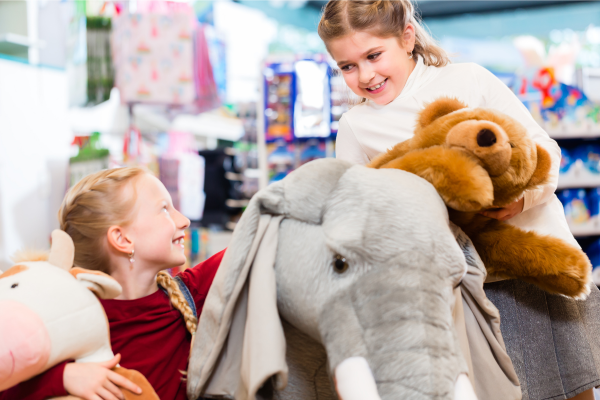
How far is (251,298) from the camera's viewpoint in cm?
74

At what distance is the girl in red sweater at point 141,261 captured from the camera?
3.49ft

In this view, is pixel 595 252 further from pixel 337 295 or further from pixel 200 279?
pixel 337 295

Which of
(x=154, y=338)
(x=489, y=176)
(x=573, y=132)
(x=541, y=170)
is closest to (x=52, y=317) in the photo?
(x=154, y=338)

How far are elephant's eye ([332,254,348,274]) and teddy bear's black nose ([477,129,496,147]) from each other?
0.93 ft

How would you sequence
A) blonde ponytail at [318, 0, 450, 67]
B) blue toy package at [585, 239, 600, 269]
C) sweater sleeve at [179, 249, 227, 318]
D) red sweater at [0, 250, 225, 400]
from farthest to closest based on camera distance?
blue toy package at [585, 239, 600, 269] < blonde ponytail at [318, 0, 450, 67] < sweater sleeve at [179, 249, 227, 318] < red sweater at [0, 250, 225, 400]

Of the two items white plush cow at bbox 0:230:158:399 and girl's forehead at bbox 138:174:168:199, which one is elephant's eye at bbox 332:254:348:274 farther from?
girl's forehead at bbox 138:174:168:199

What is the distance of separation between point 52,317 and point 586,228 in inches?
129

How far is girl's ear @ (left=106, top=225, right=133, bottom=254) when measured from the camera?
1.18m

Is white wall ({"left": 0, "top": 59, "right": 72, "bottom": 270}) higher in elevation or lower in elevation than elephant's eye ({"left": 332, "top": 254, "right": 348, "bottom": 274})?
lower

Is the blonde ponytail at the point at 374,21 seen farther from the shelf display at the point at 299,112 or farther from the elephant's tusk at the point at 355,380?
the shelf display at the point at 299,112

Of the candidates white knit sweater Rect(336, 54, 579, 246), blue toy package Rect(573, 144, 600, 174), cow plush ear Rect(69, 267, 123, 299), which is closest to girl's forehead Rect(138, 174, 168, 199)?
cow plush ear Rect(69, 267, 123, 299)

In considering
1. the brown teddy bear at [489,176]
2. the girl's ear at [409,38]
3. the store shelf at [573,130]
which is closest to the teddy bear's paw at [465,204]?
the brown teddy bear at [489,176]

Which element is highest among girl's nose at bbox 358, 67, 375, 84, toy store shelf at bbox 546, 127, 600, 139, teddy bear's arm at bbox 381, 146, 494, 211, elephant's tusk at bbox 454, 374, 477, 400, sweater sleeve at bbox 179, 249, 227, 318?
girl's nose at bbox 358, 67, 375, 84

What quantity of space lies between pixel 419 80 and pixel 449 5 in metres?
7.81
